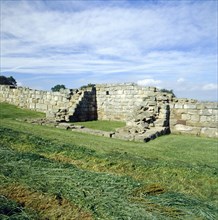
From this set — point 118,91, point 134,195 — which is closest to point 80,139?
point 134,195

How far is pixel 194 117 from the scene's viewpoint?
15445mm

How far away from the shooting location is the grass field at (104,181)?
497 cm

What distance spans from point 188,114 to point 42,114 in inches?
401

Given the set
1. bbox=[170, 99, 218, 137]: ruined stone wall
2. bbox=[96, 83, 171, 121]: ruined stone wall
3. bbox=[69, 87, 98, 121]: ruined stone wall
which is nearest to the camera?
bbox=[170, 99, 218, 137]: ruined stone wall

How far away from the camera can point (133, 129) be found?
14125mm

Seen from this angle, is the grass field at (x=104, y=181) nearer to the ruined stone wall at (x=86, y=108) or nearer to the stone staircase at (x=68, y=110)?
the stone staircase at (x=68, y=110)

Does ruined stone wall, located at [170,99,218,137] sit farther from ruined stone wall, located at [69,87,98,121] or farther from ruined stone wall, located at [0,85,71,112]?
ruined stone wall, located at [0,85,71,112]

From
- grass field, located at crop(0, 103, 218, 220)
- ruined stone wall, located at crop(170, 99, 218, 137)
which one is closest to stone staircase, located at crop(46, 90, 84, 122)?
ruined stone wall, located at crop(170, 99, 218, 137)

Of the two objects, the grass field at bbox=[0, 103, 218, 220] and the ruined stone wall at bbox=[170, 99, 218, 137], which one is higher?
the ruined stone wall at bbox=[170, 99, 218, 137]

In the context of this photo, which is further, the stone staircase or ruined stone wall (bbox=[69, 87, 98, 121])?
ruined stone wall (bbox=[69, 87, 98, 121])

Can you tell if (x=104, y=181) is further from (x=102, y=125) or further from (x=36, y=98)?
(x=36, y=98)

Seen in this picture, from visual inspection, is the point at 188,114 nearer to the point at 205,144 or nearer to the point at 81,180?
the point at 205,144

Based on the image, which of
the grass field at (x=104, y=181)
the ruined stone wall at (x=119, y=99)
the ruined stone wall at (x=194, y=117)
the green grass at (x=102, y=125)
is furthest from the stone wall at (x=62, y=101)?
the grass field at (x=104, y=181)

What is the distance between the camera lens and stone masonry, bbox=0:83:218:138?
592 inches
